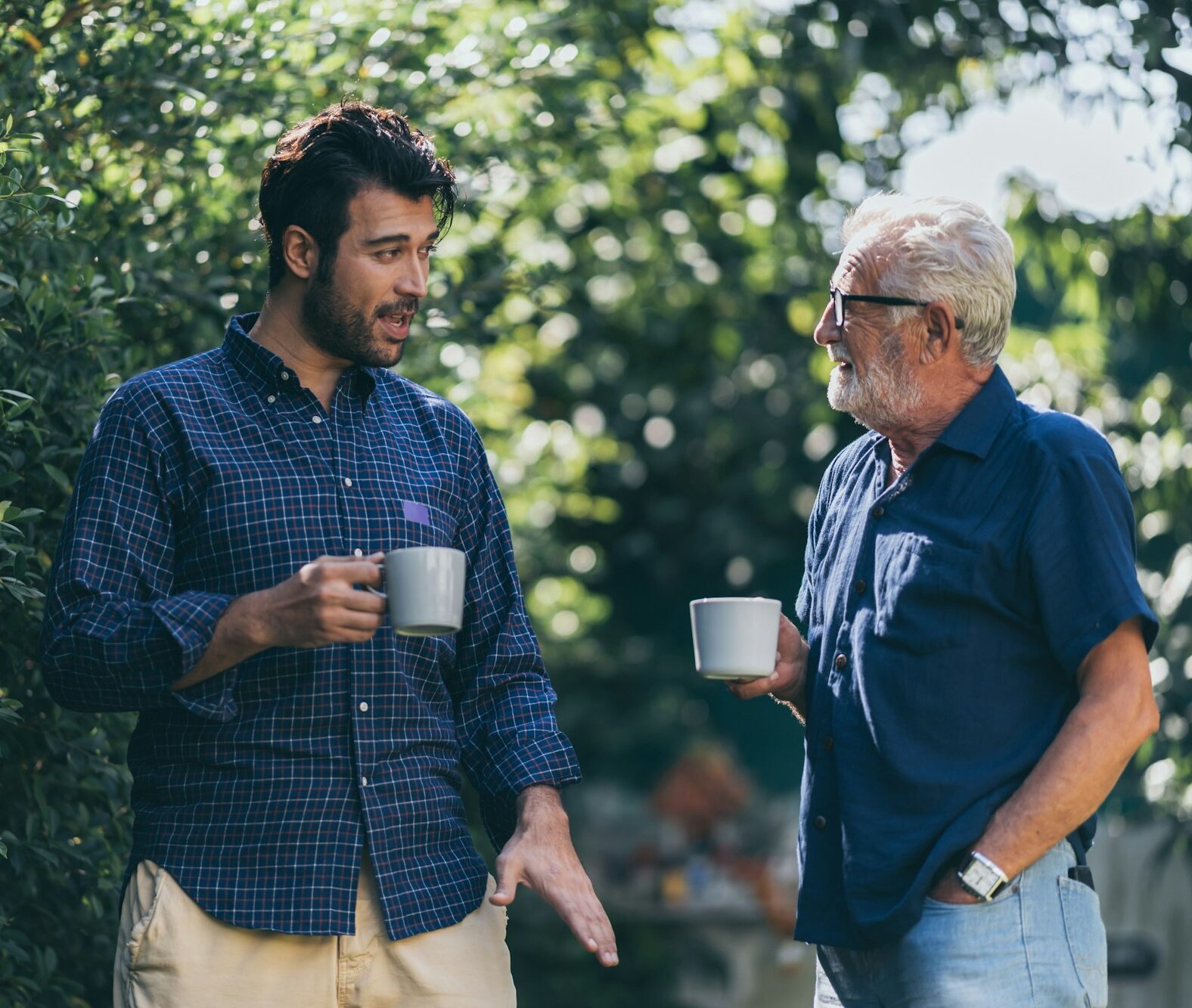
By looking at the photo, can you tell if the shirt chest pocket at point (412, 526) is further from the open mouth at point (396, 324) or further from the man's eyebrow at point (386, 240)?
the man's eyebrow at point (386, 240)

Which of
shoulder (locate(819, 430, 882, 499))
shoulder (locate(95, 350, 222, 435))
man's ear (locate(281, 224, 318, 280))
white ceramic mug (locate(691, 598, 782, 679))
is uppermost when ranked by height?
man's ear (locate(281, 224, 318, 280))

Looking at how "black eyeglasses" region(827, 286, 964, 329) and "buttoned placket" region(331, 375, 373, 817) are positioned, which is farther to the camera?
"black eyeglasses" region(827, 286, 964, 329)

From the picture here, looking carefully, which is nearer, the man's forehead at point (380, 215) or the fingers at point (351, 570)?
the fingers at point (351, 570)

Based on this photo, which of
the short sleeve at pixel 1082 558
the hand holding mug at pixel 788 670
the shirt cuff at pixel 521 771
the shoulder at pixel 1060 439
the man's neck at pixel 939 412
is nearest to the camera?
the short sleeve at pixel 1082 558

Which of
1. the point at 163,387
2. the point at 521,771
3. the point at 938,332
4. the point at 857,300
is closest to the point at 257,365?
the point at 163,387

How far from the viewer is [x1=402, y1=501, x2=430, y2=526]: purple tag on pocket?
272 cm

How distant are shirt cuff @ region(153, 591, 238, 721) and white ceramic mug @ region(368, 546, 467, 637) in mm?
255

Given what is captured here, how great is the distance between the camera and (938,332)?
284 centimetres

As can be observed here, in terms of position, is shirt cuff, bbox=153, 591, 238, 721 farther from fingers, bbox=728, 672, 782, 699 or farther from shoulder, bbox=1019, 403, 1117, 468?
shoulder, bbox=1019, 403, 1117, 468

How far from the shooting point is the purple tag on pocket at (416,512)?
8.94 ft

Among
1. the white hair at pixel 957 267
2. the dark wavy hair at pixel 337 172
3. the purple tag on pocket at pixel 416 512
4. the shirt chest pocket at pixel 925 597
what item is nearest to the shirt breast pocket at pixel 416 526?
the purple tag on pocket at pixel 416 512

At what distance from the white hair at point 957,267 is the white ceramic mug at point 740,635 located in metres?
0.56

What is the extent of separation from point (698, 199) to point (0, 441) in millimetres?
4909

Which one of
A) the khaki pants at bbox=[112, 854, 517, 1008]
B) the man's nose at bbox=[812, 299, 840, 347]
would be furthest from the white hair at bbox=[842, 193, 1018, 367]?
the khaki pants at bbox=[112, 854, 517, 1008]
